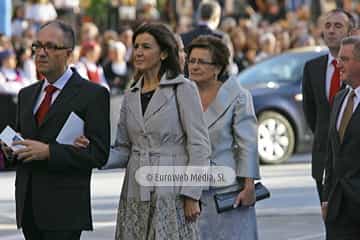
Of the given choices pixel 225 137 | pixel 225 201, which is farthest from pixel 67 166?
pixel 225 137

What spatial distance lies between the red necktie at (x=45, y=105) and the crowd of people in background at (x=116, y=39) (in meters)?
11.6

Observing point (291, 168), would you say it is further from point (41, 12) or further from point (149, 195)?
point (149, 195)

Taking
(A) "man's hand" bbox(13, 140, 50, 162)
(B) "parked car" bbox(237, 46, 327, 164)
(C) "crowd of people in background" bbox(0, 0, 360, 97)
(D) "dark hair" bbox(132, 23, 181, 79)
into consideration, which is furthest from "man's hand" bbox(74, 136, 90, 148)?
(B) "parked car" bbox(237, 46, 327, 164)

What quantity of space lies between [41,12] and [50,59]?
19444 mm

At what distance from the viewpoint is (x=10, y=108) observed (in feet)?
66.7

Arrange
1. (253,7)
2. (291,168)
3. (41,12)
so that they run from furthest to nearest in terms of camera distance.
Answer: (253,7)
(41,12)
(291,168)

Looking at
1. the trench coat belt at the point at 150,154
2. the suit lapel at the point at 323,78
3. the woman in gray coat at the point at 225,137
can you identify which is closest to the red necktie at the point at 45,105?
the trench coat belt at the point at 150,154

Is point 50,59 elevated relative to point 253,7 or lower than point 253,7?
elevated

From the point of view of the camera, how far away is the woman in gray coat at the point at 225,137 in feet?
30.8

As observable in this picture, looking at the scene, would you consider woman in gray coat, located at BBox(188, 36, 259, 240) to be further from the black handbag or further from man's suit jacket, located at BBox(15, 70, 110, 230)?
man's suit jacket, located at BBox(15, 70, 110, 230)

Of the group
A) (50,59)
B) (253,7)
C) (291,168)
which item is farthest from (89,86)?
(253,7)

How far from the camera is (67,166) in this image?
26.5 feet

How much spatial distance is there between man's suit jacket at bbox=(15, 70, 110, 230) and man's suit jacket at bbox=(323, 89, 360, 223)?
1412 mm

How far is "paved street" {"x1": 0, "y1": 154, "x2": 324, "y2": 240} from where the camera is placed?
13.5 meters
